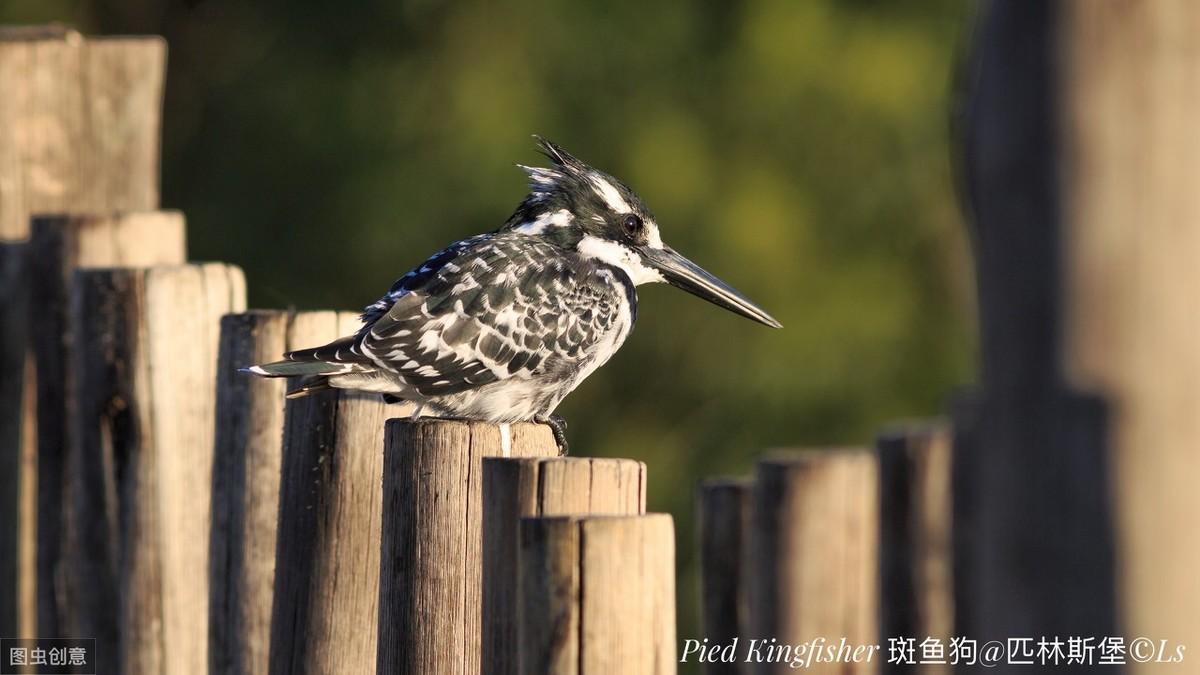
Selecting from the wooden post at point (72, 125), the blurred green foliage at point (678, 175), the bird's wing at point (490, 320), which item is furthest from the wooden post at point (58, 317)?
the blurred green foliage at point (678, 175)

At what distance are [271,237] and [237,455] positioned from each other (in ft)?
30.8

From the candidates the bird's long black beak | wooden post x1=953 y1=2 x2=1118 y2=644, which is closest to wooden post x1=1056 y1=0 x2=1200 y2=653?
wooden post x1=953 y1=2 x2=1118 y2=644

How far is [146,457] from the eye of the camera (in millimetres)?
4934

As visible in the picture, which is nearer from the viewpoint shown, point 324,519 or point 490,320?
point 324,519

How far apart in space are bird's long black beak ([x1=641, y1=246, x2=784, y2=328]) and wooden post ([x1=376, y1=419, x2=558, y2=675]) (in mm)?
2465

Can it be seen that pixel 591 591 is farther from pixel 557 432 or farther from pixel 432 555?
pixel 557 432

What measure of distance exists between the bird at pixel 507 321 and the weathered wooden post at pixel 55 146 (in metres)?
1.54

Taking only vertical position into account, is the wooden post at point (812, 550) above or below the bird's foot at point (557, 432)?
below

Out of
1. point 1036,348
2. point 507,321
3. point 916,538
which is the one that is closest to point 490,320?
point 507,321

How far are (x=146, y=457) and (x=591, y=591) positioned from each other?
2325 mm

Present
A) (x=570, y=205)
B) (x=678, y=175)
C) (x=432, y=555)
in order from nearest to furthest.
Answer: (x=432, y=555) → (x=570, y=205) → (x=678, y=175)

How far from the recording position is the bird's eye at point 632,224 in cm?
599

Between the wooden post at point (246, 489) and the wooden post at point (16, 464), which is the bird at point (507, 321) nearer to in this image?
the wooden post at point (246, 489)

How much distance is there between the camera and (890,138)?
45.1 feet
